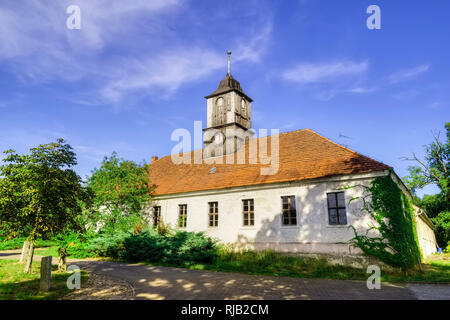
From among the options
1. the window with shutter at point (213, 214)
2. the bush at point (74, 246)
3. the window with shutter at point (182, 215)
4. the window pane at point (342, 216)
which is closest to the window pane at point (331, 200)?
the window pane at point (342, 216)

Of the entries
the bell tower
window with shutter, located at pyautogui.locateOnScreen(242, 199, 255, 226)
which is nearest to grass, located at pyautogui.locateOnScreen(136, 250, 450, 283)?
window with shutter, located at pyautogui.locateOnScreen(242, 199, 255, 226)

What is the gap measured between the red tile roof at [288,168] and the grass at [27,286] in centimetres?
1077

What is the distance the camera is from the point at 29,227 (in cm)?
889

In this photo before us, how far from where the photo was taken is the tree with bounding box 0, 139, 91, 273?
844cm

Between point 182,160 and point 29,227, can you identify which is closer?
point 29,227

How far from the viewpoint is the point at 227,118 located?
932 inches

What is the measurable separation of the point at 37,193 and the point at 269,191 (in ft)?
38.6

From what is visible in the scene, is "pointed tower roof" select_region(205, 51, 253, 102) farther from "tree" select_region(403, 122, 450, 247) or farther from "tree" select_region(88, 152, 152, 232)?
"tree" select_region(403, 122, 450, 247)

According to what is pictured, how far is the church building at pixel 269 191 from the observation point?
1426 centimetres

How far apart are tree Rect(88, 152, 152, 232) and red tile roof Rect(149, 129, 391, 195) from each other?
2.06m

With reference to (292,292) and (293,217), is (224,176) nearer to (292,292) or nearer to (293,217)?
(293,217)

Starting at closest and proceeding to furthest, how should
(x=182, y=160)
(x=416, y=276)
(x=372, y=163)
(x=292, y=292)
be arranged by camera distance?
(x=292, y=292), (x=416, y=276), (x=372, y=163), (x=182, y=160)

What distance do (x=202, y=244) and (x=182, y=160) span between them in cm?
1246
